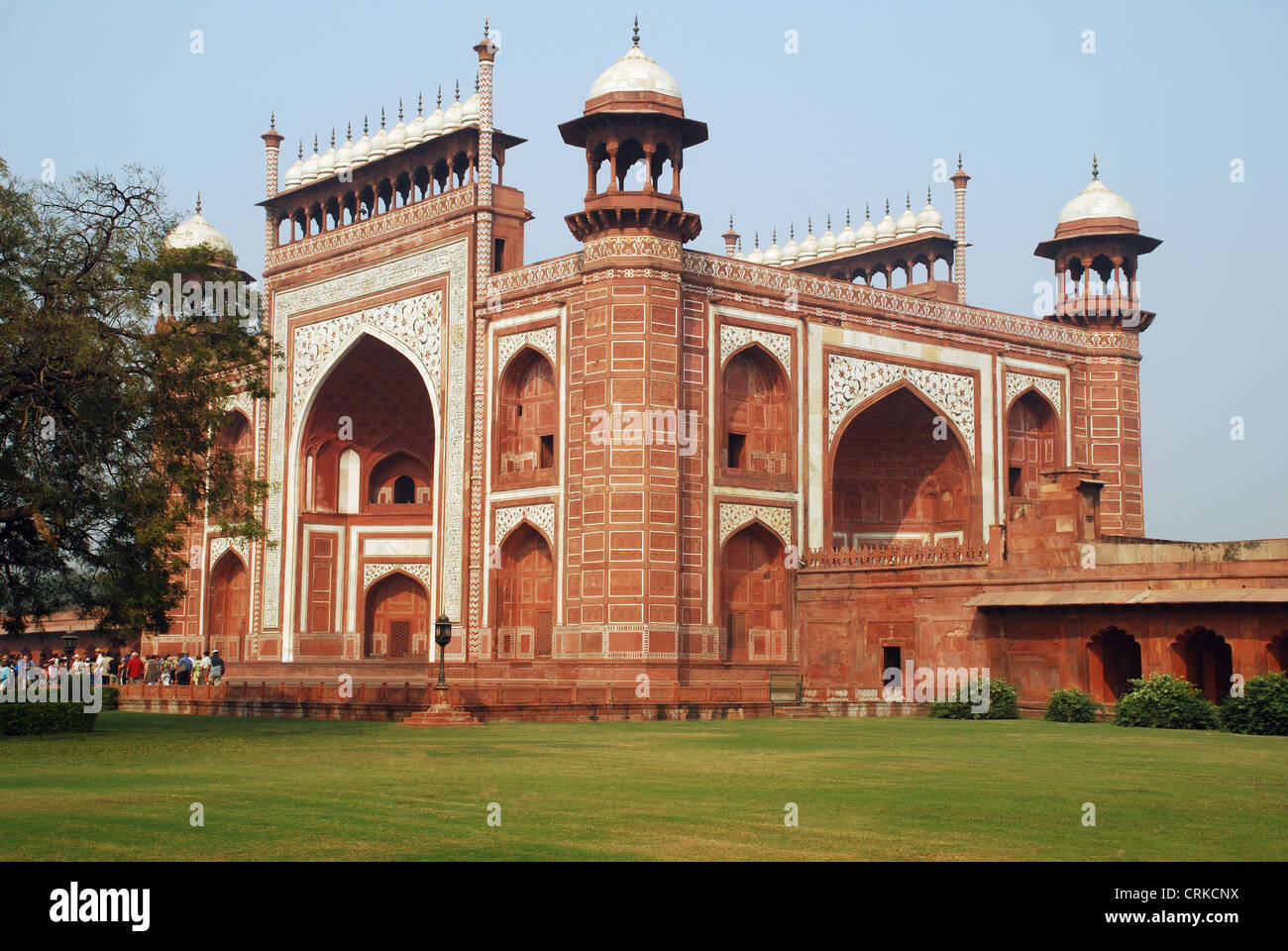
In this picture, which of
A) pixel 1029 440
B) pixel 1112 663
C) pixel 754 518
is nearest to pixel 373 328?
pixel 754 518

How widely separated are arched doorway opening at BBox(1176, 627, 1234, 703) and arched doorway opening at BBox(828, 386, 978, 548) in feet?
40.4

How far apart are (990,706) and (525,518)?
1127 centimetres

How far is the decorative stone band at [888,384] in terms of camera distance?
33.6m

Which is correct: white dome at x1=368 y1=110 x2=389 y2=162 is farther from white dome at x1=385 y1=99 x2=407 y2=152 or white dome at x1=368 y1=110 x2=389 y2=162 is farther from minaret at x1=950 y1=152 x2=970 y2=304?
minaret at x1=950 y1=152 x2=970 y2=304

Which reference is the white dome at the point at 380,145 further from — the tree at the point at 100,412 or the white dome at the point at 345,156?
the tree at the point at 100,412

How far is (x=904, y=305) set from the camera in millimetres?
35375

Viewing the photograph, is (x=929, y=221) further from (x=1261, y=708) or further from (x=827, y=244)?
(x=1261, y=708)

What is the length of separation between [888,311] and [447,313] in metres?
9.99

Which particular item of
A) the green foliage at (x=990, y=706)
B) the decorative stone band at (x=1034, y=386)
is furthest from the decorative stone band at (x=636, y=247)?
the decorative stone band at (x=1034, y=386)

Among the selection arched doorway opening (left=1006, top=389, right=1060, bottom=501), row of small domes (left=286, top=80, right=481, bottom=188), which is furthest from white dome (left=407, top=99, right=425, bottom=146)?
arched doorway opening (left=1006, top=389, right=1060, bottom=501)

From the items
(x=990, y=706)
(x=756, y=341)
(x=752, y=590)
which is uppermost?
(x=756, y=341)

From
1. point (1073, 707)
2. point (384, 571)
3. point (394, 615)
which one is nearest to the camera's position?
point (1073, 707)

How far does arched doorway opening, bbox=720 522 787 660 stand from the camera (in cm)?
3105

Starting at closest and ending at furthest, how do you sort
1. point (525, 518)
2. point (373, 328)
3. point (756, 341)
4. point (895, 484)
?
point (525, 518), point (756, 341), point (373, 328), point (895, 484)
